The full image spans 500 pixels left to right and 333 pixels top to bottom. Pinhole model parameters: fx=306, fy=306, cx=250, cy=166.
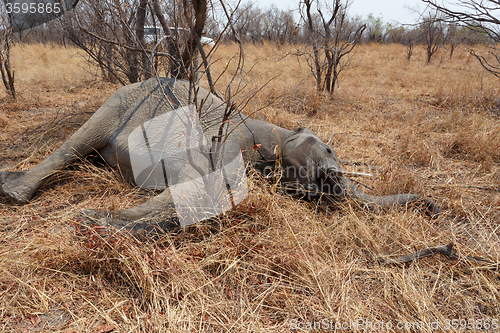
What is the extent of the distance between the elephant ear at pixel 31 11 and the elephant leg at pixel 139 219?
16.6 ft

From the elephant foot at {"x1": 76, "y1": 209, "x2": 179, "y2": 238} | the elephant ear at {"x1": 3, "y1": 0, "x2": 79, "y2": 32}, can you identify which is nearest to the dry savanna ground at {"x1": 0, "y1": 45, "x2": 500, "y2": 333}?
the elephant foot at {"x1": 76, "y1": 209, "x2": 179, "y2": 238}

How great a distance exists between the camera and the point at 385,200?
114 inches

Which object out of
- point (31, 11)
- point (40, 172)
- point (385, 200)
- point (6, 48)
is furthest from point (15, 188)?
point (31, 11)

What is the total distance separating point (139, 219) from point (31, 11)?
6.50m

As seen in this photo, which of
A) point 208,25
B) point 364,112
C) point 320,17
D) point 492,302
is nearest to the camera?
point 492,302

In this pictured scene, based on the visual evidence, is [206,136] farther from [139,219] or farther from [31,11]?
[31,11]

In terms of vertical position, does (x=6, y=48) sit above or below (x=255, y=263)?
above

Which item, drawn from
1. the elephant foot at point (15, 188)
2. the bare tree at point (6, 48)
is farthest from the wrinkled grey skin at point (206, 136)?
the bare tree at point (6, 48)

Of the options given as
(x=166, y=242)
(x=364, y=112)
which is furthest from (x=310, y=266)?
(x=364, y=112)

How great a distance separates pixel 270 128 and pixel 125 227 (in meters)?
1.82

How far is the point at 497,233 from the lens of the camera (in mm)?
2770

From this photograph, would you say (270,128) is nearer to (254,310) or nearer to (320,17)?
(254,310)

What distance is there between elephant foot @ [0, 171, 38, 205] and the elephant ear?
4100mm

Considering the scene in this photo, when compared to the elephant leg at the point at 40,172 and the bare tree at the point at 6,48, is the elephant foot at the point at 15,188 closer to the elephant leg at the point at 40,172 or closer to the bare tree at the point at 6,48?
the elephant leg at the point at 40,172
